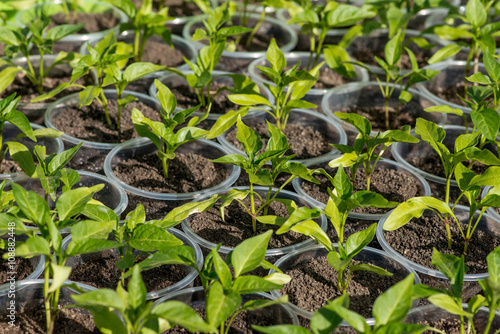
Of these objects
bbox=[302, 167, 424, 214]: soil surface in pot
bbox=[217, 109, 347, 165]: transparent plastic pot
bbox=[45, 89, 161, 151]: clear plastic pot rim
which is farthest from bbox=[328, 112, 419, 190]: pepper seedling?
bbox=[45, 89, 161, 151]: clear plastic pot rim

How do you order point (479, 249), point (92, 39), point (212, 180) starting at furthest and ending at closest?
point (92, 39)
point (212, 180)
point (479, 249)

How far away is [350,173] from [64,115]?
1.21 m

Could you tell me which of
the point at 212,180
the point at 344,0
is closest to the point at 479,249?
the point at 212,180

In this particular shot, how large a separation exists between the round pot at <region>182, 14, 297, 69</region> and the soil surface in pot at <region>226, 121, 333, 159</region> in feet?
2.13

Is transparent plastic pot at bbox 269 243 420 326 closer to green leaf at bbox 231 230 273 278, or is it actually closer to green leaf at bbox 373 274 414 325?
green leaf at bbox 231 230 273 278

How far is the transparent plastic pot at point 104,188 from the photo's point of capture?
200cm

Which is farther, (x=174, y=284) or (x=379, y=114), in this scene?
(x=379, y=114)

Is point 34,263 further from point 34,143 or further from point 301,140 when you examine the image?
point 301,140

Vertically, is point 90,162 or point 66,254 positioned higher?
point 66,254

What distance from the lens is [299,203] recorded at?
2.05 meters

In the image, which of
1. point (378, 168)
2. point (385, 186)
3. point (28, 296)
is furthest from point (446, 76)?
point (28, 296)

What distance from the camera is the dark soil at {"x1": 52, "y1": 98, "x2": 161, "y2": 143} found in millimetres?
2396

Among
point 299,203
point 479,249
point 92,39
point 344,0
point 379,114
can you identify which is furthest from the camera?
point 344,0

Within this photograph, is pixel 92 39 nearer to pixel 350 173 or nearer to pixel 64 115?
pixel 64 115
